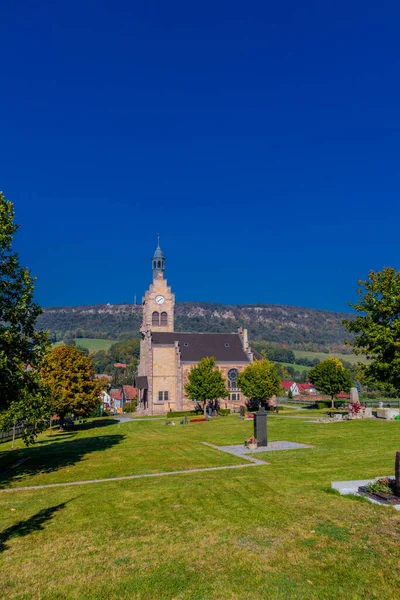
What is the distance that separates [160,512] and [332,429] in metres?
23.6

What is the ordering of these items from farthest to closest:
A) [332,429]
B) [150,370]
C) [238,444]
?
[150,370], [332,429], [238,444]

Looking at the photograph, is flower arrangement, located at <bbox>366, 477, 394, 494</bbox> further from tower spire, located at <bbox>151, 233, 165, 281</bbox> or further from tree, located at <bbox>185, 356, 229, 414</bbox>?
tower spire, located at <bbox>151, 233, 165, 281</bbox>

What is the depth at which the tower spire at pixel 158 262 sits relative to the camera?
81.9 m

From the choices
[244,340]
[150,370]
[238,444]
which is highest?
[244,340]

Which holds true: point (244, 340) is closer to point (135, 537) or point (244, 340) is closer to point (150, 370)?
point (150, 370)

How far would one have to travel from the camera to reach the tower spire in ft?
269

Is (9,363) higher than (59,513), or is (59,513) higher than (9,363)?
(9,363)

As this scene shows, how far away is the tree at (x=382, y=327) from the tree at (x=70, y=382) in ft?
107

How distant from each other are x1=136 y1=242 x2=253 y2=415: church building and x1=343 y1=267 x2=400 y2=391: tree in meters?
47.4

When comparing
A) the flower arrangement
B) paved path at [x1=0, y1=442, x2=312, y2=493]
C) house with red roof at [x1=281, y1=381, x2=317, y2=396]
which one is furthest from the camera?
house with red roof at [x1=281, y1=381, x2=317, y2=396]

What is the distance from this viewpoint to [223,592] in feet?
27.1

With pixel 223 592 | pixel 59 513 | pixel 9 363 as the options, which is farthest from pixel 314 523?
pixel 9 363

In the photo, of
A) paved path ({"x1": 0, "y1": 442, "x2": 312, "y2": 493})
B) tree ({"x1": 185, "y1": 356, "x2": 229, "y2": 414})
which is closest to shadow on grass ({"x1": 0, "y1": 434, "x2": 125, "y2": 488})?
paved path ({"x1": 0, "y1": 442, "x2": 312, "y2": 493})

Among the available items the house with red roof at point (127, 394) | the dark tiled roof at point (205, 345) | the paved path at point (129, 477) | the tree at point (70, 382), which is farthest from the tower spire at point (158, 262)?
the paved path at point (129, 477)
